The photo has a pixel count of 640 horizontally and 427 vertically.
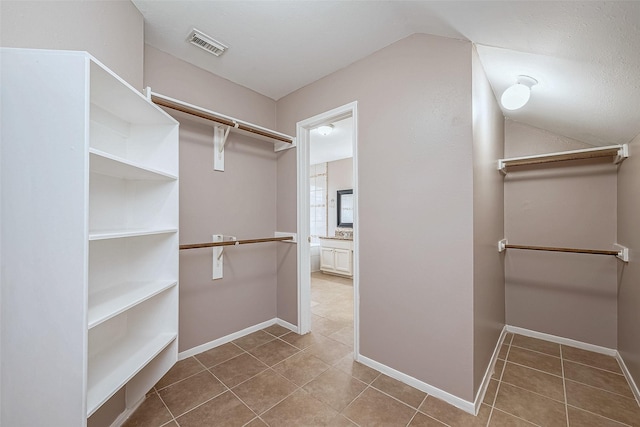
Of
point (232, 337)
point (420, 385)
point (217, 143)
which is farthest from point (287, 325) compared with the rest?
point (217, 143)

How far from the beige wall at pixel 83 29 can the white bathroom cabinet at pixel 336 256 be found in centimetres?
400

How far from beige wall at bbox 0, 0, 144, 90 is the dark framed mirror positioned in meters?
4.32

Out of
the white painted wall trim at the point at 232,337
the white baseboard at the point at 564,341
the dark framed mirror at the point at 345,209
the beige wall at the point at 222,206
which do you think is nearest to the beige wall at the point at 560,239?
the white baseboard at the point at 564,341

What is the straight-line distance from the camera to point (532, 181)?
101 inches

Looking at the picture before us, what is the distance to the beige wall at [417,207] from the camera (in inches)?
63.4

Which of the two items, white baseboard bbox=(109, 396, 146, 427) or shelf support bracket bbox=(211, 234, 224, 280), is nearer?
white baseboard bbox=(109, 396, 146, 427)

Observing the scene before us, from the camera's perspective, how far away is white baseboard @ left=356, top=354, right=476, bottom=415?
1.59m

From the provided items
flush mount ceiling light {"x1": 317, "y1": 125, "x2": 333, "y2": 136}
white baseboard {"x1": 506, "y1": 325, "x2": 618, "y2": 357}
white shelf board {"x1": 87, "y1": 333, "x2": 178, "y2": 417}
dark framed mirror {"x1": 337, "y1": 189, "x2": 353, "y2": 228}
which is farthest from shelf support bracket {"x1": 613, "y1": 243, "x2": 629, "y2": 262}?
dark framed mirror {"x1": 337, "y1": 189, "x2": 353, "y2": 228}

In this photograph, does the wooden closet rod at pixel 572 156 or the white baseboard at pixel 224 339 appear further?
the white baseboard at pixel 224 339

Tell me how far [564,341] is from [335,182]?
14.3 ft

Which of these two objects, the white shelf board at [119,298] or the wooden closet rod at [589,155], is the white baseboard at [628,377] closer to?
the wooden closet rod at [589,155]

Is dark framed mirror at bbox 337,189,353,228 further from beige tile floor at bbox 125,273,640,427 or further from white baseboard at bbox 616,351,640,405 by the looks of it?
white baseboard at bbox 616,351,640,405

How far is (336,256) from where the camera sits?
5094 mm

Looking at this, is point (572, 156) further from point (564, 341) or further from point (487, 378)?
point (487, 378)
